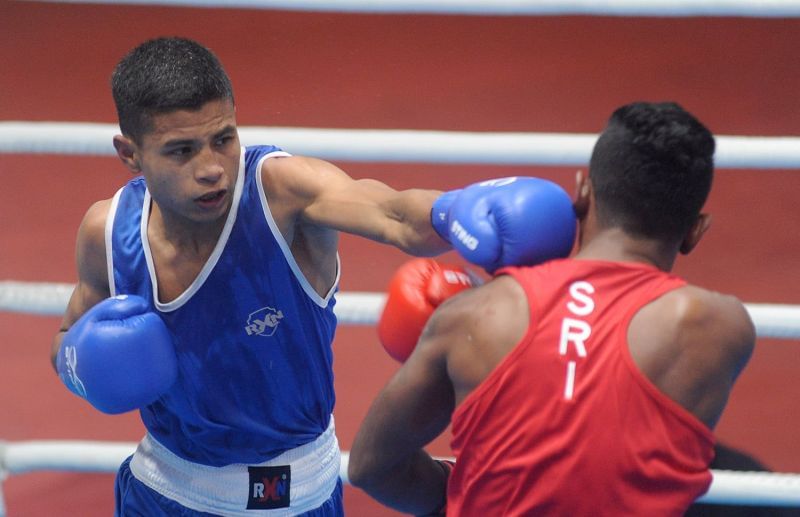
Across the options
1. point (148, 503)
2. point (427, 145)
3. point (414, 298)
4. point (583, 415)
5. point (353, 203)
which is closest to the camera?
point (583, 415)

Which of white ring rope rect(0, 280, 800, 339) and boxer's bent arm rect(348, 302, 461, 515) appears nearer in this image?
boxer's bent arm rect(348, 302, 461, 515)

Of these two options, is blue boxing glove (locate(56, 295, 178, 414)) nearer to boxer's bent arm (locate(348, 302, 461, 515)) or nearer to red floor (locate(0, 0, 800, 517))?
boxer's bent arm (locate(348, 302, 461, 515))

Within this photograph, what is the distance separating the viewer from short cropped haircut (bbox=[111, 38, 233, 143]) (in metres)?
2.00

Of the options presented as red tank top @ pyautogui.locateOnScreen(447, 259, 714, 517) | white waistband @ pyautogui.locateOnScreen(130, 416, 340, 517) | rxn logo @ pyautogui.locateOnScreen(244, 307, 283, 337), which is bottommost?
white waistband @ pyautogui.locateOnScreen(130, 416, 340, 517)

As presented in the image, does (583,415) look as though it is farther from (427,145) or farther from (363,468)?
(427,145)

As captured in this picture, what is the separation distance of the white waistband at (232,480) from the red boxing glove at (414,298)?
0.50 meters

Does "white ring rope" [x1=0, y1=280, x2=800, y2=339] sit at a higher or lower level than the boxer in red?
lower

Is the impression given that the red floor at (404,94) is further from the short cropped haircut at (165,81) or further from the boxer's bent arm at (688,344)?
the boxer's bent arm at (688,344)

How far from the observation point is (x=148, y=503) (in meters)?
2.23

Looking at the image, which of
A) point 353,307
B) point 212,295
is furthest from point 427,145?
point 212,295

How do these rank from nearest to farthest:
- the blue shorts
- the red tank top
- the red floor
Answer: the red tank top
the blue shorts
the red floor

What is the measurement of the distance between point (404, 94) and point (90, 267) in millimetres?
2990

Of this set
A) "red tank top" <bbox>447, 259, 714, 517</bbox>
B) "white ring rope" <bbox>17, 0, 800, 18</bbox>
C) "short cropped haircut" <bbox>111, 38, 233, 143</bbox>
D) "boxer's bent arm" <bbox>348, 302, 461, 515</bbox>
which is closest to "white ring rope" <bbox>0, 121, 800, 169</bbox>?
"white ring rope" <bbox>17, 0, 800, 18</bbox>

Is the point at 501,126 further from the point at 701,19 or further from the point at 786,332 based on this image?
the point at 786,332
